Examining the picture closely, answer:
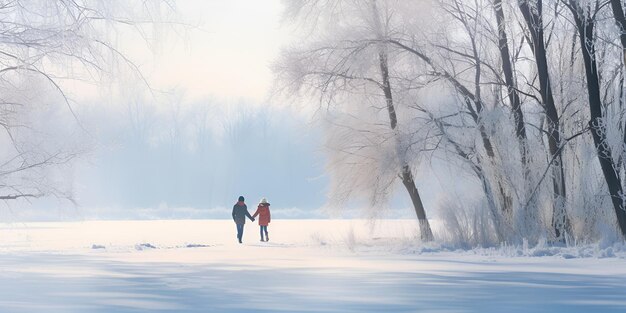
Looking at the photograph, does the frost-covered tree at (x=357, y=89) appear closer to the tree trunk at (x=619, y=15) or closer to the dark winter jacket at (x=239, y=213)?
the dark winter jacket at (x=239, y=213)

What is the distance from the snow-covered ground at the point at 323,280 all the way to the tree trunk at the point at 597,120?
1.17 metres

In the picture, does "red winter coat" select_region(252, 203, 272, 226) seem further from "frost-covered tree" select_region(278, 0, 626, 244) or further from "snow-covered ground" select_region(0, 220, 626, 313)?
"snow-covered ground" select_region(0, 220, 626, 313)

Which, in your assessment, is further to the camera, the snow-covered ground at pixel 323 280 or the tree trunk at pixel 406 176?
the tree trunk at pixel 406 176

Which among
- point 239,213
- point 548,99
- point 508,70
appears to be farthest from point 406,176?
point 239,213

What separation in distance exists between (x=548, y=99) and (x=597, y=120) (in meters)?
1.82

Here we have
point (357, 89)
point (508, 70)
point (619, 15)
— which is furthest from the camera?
point (357, 89)

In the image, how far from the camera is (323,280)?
508 inches

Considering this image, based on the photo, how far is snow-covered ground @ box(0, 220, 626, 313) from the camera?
32.1 ft

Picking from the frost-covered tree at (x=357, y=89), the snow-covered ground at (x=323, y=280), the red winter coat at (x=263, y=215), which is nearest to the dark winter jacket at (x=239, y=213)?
the red winter coat at (x=263, y=215)

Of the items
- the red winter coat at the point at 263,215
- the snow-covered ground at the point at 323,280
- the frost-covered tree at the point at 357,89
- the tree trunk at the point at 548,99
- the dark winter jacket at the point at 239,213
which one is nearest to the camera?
the snow-covered ground at the point at 323,280

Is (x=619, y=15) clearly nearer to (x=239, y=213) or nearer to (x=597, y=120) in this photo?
(x=597, y=120)

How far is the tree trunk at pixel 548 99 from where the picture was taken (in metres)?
20.4

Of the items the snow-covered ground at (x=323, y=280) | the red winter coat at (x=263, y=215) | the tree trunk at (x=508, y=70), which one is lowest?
the snow-covered ground at (x=323, y=280)

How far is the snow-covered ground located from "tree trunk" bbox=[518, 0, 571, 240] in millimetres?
1792
